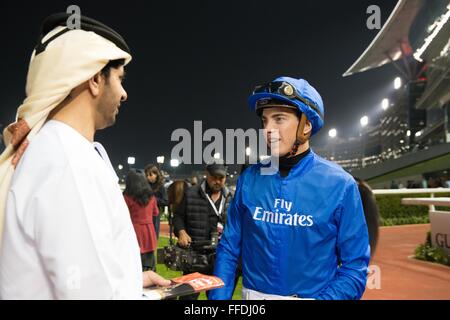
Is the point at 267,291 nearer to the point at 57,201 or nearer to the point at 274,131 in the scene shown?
the point at 274,131

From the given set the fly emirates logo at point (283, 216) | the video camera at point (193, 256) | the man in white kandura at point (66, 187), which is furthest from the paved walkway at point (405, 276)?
the man in white kandura at point (66, 187)

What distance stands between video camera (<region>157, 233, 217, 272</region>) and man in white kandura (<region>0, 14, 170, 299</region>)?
3.06 meters

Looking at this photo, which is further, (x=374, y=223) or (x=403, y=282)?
(x=403, y=282)

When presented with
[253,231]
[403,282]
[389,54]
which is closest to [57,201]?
[253,231]

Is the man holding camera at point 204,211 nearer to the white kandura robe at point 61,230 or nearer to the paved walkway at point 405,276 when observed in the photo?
the paved walkway at point 405,276

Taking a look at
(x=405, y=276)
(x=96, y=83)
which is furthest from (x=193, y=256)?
(x=405, y=276)

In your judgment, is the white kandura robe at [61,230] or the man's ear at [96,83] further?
the man's ear at [96,83]

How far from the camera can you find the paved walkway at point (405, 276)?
17.9 ft

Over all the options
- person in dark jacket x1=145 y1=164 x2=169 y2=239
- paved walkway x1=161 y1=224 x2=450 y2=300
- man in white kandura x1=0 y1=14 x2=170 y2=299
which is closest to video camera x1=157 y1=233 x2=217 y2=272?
paved walkway x1=161 y1=224 x2=450 y2=300

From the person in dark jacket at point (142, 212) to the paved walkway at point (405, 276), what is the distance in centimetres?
302

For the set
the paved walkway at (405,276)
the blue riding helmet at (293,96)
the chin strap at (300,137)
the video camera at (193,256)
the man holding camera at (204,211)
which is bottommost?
the paved walkway at (405,276)

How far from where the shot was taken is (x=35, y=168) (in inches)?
41.4
